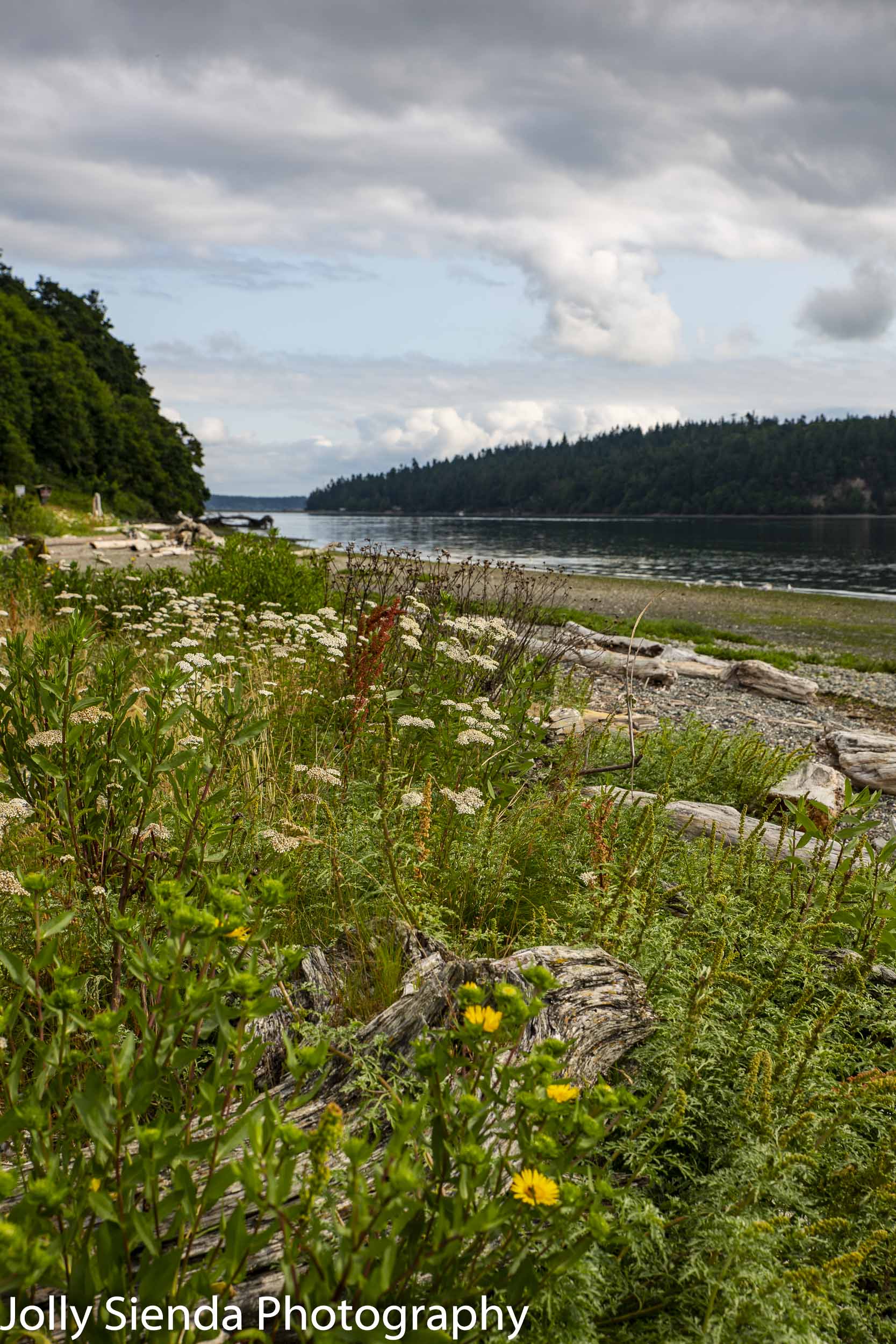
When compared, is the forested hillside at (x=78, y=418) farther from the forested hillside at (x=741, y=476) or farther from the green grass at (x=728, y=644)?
the forested hillside at (x=741, y=476)

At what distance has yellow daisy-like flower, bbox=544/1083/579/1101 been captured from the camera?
139 cm

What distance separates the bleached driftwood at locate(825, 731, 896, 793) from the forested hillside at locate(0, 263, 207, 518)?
59.2 metres

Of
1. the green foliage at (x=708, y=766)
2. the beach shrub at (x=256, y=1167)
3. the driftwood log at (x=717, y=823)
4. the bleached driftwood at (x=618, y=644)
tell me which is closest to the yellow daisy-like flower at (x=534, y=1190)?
the beach shrub at (x=256, y=1167)

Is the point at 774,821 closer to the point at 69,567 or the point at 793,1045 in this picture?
the point at 793,1045

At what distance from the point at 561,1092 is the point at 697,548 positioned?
7164cm

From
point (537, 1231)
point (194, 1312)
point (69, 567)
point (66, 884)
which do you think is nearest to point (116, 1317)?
point (194, 1312)

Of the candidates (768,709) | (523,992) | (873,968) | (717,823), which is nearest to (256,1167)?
(523,992)

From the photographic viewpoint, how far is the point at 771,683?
502 inches

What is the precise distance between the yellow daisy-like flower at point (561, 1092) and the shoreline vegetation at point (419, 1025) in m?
0.03

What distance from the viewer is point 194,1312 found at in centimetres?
134

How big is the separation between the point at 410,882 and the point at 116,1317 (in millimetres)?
2312

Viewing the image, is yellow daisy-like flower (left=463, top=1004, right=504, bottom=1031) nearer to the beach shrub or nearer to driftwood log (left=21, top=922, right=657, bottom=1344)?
the beach shrub

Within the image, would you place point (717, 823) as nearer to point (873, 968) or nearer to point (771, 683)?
point (873, 968)

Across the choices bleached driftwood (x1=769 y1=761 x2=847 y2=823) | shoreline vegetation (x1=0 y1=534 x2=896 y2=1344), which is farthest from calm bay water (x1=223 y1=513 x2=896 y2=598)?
shoreline vegetation (x1=0 y1=534 x2=896 y2=1344)
